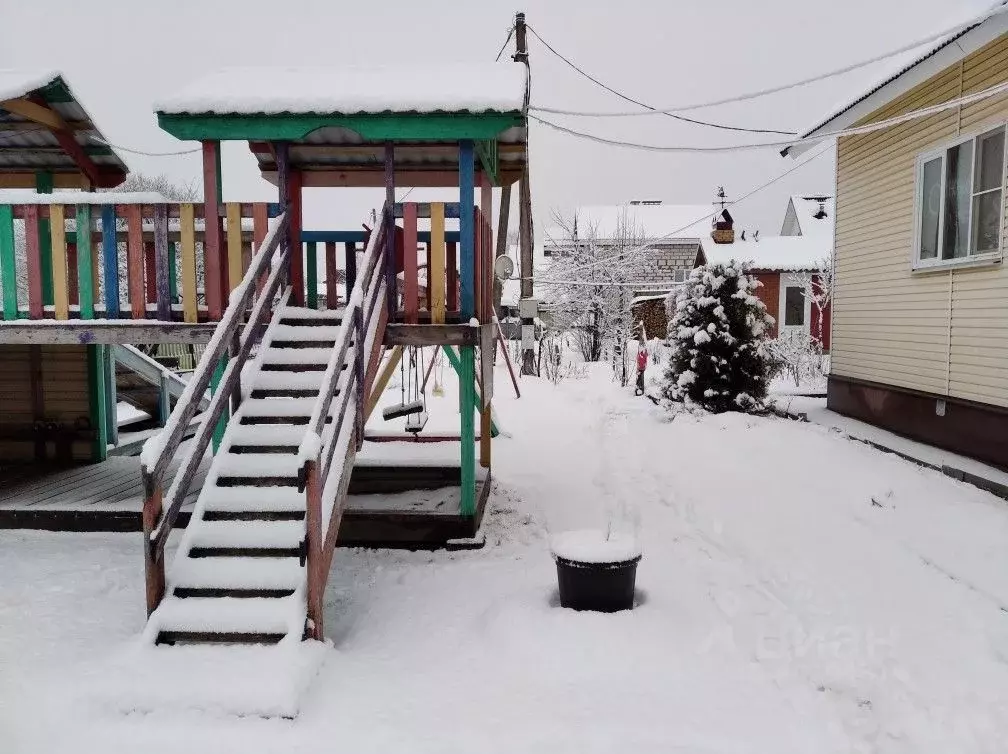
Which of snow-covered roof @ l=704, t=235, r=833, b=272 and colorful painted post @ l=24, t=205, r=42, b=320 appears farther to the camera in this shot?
snow-covered roof @ l=704, t=235, r=833, b=272

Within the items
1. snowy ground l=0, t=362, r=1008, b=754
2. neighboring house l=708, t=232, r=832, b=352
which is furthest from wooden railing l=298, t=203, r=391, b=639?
neighboring house l=708, t=232, r=832, b=352

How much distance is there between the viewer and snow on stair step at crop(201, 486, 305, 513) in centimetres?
484

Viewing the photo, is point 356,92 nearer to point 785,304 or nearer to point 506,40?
point 506,40

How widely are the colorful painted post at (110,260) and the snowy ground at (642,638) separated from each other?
211 centimetres

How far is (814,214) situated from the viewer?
104 ft

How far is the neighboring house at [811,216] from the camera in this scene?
30484mm

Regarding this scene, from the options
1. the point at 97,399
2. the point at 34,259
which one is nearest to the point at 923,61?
the point at 34,259

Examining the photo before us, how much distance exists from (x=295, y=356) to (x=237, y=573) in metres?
1.97

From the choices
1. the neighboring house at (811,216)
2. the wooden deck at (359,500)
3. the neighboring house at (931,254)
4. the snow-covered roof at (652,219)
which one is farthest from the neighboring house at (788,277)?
the wooden deck at (359,500)

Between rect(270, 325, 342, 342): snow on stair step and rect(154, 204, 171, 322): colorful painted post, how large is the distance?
1.10 metres

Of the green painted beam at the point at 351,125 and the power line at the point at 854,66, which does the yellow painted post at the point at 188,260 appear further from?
the power line at the point at 854,66

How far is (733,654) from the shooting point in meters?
4.27

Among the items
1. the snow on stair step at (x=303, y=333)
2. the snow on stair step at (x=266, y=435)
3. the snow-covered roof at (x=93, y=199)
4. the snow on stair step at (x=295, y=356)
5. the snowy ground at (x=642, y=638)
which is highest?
the snow-covered roof at (x=93, y=199)

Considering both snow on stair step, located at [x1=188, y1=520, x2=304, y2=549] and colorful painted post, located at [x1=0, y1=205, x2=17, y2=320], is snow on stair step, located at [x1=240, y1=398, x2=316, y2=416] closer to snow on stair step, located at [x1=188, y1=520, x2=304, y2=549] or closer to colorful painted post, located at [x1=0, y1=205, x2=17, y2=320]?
snow on stair step, located at [x1=188, y1=520, x2=304, y2=549]
